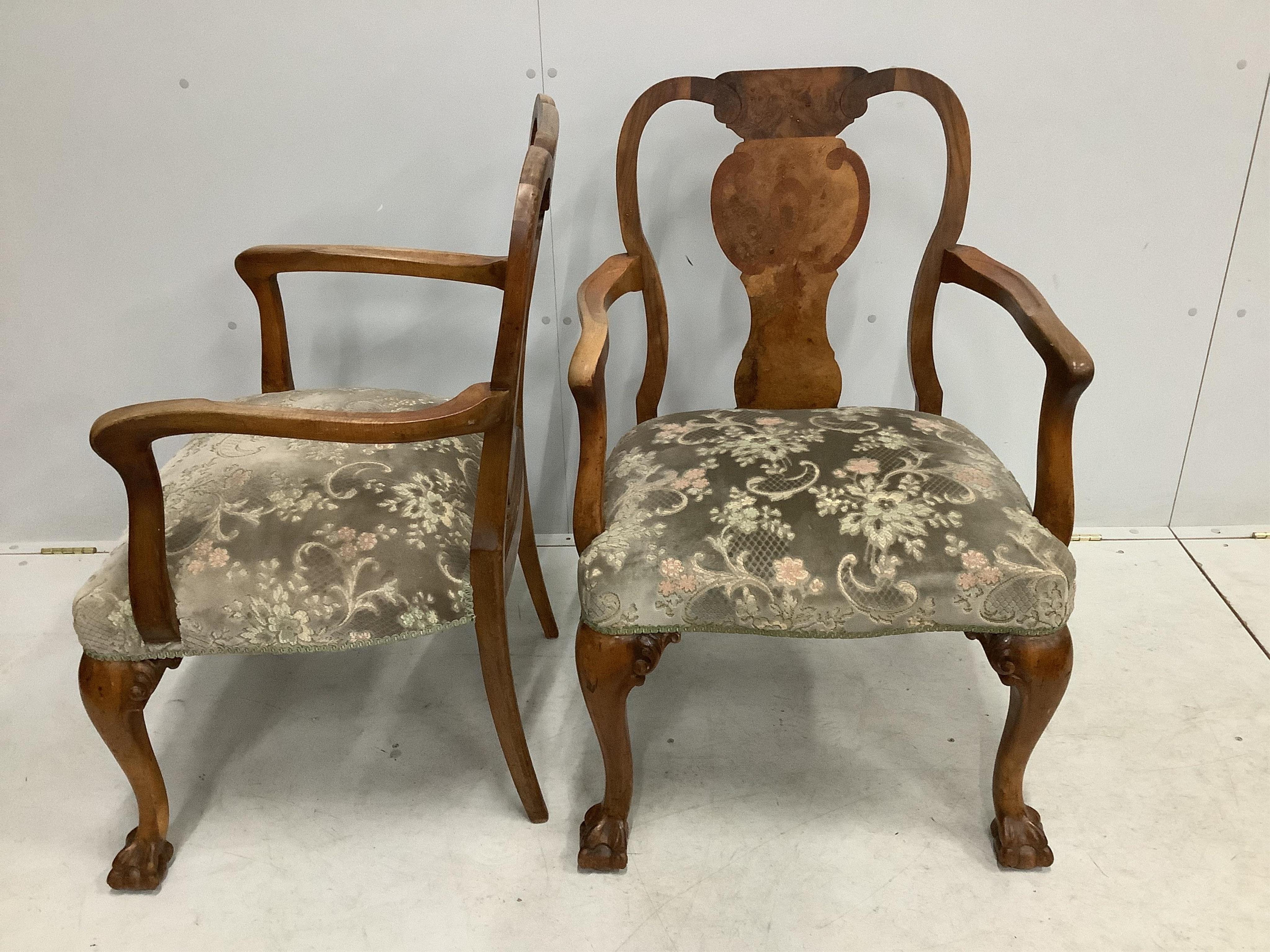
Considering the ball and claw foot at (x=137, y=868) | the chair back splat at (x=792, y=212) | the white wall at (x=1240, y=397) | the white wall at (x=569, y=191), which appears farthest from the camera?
the white wall at (x=1240, y=397)

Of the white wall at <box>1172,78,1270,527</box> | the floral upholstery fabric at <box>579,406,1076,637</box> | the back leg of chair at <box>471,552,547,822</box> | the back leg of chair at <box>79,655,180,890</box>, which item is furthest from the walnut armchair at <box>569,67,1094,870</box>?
the white wall at <box>1172,78,1270,527</box>

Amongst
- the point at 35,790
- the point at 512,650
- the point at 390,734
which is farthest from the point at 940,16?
the point at 35,790

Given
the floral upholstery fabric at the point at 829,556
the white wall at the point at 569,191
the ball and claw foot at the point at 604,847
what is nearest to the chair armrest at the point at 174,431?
the floral upholstery fabric at the point at 829,556

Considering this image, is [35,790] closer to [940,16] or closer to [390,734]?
[390,734]

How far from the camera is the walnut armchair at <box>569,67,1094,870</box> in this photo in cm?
115

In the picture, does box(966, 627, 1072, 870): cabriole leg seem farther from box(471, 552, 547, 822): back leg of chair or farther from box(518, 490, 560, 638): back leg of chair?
box(518, 490, 560, 638): back leg of chair

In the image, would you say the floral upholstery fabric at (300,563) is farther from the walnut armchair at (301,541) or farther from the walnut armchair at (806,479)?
the walnut armchair at (806,479)

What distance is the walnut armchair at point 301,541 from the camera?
110 centimetres

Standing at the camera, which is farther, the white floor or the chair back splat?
the chair back splat

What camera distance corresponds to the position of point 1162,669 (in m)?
1.69

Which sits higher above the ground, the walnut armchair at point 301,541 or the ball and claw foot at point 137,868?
the walnut armchair at point 301,541

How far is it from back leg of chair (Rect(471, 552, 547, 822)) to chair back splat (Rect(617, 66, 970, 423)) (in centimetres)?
46

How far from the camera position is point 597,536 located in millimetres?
1239

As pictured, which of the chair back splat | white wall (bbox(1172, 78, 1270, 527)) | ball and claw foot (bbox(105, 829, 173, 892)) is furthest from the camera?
white wall (bbox(1172, 78, 1270, 527))
